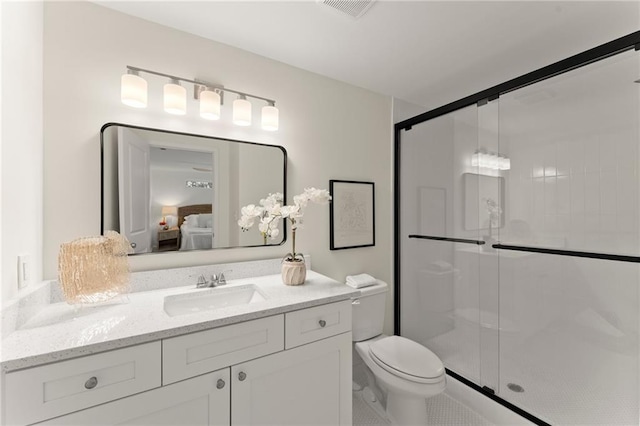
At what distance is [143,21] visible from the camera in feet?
4.73

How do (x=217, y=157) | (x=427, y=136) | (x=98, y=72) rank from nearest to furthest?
(x=98, y=72)
(x=217, y=157)
(x=427, y=136)

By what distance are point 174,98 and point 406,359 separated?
1.97m

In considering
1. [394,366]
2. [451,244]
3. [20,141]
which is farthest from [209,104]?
[451,244]

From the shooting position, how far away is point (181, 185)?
1.53 metres

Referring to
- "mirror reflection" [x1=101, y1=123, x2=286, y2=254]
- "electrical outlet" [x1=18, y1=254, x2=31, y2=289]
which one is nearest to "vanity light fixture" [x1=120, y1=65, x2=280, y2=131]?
"mirror reflection" [x1=101, y1=123, x2=286, y2=254]

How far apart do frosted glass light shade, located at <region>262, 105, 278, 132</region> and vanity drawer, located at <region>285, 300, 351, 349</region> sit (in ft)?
3.64

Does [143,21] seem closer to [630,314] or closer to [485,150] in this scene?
[485,150]

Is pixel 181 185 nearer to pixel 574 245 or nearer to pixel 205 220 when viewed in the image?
pixel 205 220

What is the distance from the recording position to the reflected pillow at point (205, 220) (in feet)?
5.18

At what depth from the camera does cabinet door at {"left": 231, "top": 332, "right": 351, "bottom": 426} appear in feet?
3.73

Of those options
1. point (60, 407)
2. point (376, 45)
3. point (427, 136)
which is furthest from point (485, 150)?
point (60, 407)

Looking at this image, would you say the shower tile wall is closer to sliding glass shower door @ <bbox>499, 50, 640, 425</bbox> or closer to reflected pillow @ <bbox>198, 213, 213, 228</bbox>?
sliding glass shower door @ <bbox>499, 50, 640, 425</bbox>

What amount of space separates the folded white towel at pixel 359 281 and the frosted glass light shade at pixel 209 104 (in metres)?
1.39

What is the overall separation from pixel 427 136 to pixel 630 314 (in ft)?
5.18
